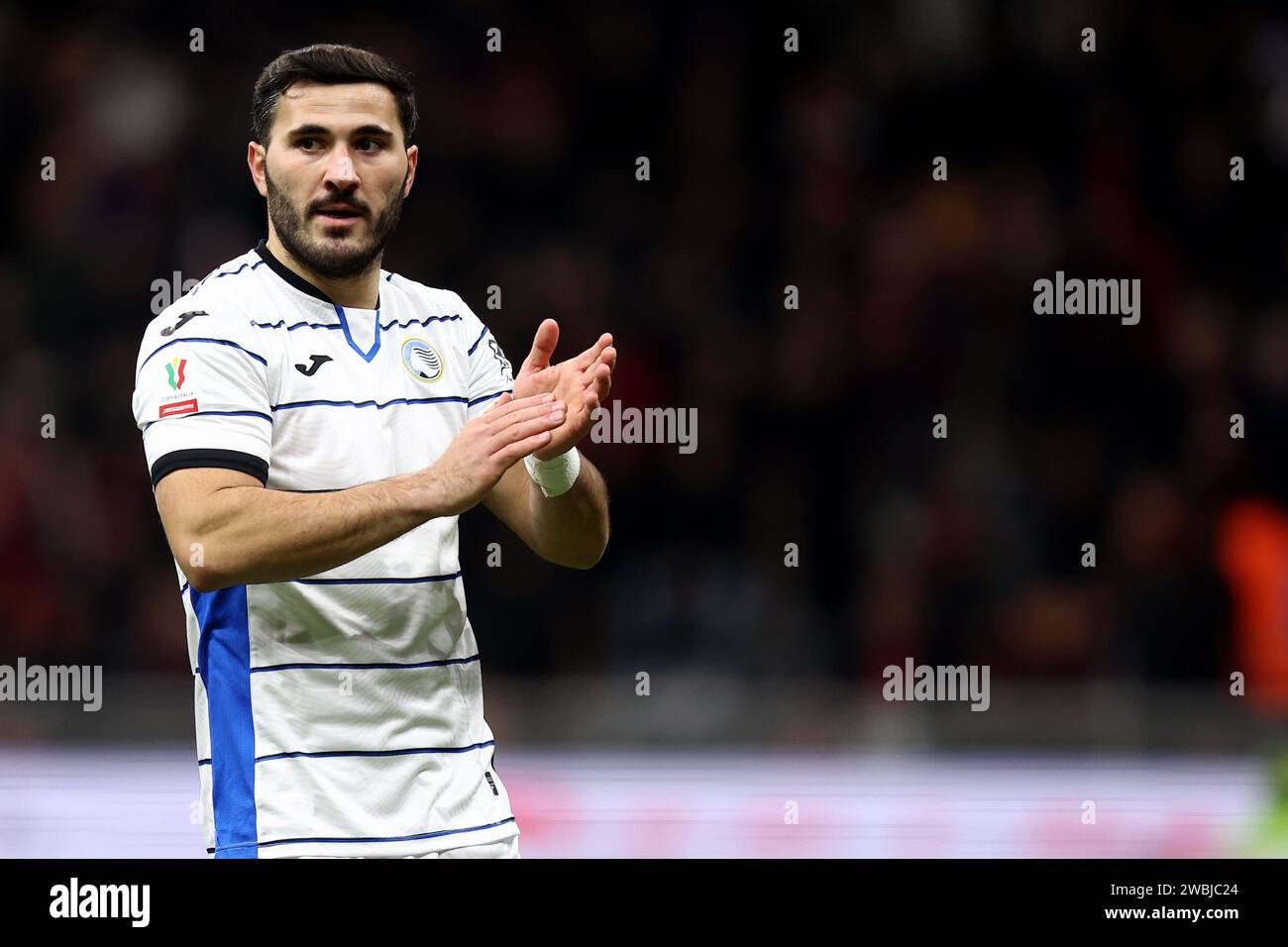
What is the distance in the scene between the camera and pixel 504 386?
3432 mm

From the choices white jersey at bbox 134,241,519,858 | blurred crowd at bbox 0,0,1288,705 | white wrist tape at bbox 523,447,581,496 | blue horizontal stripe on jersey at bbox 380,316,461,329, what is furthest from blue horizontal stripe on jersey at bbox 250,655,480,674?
blurred crowd at bbox 0,0,1288,705

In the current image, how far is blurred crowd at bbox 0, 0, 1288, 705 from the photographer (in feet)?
23.3

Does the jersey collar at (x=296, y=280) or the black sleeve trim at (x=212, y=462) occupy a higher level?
the jersey collar at (x=296, y=280)

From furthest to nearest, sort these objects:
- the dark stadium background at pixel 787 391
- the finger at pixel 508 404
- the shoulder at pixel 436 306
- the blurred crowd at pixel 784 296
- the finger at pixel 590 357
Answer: the blurred crowd at pixel 784 296 → the dark stadium background at pixel 787 391 → the shoulder at pixel 436 306 → the finger at pixel 590 357 → the finger at pixel 508 404

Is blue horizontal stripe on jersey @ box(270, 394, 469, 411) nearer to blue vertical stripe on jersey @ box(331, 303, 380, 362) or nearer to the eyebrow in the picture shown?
blue vertical stripe on jersey @ box(331, 303, 380, 362)

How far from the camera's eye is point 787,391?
25.5 ft

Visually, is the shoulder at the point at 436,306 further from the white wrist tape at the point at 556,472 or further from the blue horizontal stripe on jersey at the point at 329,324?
the white wrist tape at the point at 556,472

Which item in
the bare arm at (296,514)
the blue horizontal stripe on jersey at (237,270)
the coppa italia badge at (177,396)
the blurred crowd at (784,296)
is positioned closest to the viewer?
the bare arm at (296,514)

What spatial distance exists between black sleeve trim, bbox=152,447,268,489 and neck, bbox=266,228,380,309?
0.42 m

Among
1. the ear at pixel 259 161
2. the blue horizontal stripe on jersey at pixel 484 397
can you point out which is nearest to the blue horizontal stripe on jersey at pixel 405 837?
the blue horizontal stripe on jersey at pixel 484 397

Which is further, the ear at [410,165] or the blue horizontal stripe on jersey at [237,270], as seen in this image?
the ear at [410,165]

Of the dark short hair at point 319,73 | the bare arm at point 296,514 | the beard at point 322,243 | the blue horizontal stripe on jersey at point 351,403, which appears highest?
the dark short hair at point 319,73

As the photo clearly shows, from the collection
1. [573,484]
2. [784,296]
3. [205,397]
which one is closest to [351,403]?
[205,397]

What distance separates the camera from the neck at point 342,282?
3.17 meters
